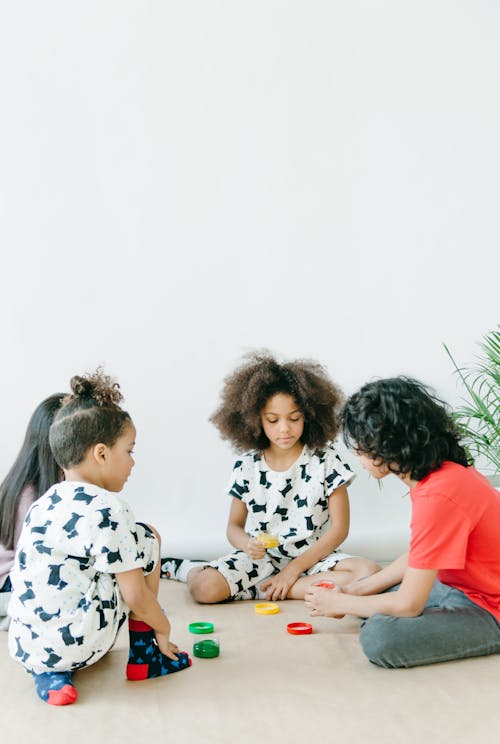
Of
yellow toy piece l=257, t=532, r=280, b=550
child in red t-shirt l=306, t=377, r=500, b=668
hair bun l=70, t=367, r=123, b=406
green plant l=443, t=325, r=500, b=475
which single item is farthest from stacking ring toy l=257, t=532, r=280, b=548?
green plant l=443, t=325, r=500, b=475

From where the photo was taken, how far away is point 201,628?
238 centimetres

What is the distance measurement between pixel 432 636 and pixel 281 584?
797 millimetres

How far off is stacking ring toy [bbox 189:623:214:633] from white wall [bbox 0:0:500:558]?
2.86 ft

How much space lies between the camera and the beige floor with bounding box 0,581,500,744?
1.67 metres

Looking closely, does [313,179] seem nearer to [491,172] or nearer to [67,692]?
[491,172]

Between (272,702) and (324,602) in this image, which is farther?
(324,602)

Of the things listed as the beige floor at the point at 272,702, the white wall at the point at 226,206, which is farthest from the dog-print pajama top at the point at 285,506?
the beige floor at the point at 272,702

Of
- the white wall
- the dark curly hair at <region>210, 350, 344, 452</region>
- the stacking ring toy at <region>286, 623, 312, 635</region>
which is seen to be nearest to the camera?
the stacking ring toy at <region>286, 623, 312, 635</region>

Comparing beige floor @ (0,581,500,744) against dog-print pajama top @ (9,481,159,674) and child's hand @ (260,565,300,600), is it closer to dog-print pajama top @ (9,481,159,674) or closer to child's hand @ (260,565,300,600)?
dog-print pajama top @ (9,481,159,674)

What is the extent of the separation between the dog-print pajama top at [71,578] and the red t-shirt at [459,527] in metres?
0.67

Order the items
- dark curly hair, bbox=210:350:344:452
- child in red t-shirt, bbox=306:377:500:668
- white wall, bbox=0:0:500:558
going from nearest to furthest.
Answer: child in red t-shirt, bbox=306:377:500:668
dark curly hair, bbox=210:350:344:452
white wall, bbox=0:0:500:558

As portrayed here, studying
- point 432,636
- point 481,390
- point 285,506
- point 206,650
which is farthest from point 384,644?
point 481,390

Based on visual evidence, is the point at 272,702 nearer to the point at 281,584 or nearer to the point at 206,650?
the point at 206,650

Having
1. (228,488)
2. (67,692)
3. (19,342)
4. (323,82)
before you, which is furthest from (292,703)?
(323,82)
